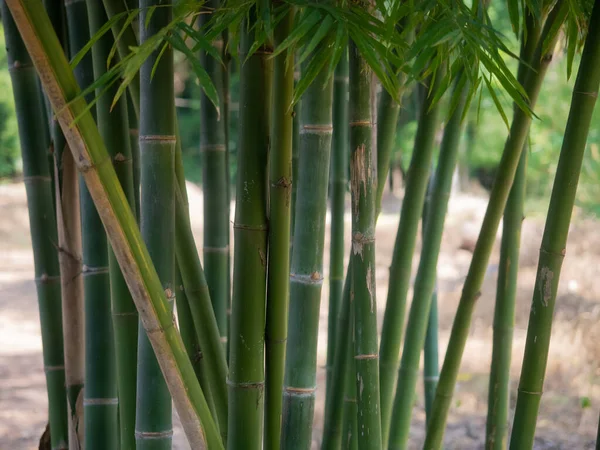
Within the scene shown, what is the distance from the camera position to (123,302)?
873 mm

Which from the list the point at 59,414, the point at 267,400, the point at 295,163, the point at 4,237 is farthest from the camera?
the point at 4,237

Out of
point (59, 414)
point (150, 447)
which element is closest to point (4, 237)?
point (59, 414)

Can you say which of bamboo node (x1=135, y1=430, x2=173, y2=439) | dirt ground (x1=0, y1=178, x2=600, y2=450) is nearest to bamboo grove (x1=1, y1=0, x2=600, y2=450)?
bamboo node (x1=135, y1=430, x2=173, y2=439)

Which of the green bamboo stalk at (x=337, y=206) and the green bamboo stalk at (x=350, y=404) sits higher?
the green bamboo stalk at (x=337, y=206)

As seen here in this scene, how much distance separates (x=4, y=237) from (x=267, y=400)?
7.11m

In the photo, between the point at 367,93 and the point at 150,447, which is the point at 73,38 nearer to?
the point at 367,93

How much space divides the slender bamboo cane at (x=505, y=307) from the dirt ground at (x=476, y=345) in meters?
1.04

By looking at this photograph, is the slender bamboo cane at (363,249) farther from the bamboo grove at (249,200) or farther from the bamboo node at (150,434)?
the bamboo node at (150,434)

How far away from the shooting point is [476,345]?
3.80m

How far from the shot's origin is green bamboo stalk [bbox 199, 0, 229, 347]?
122cm

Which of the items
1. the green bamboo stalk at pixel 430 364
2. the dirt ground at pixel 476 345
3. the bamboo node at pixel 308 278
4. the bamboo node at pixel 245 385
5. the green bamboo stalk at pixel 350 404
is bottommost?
the dirt ground at pixel 476 345

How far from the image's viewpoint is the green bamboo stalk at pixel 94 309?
3.20 feet

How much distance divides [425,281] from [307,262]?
526 mm

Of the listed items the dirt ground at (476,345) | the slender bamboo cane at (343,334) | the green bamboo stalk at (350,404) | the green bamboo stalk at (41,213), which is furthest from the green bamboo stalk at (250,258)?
the dirt ground at (476,345)
